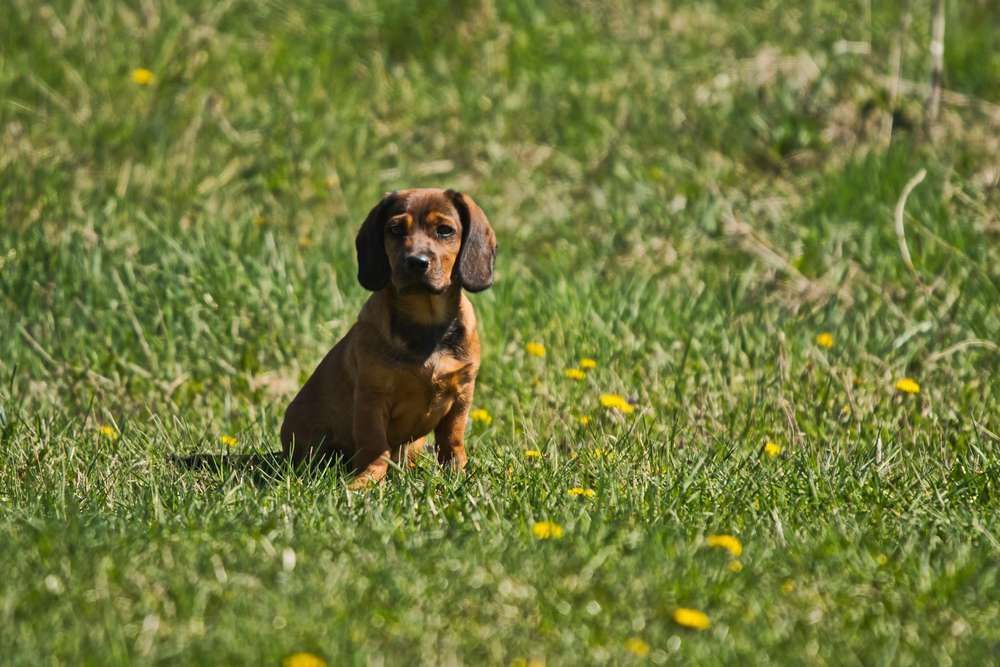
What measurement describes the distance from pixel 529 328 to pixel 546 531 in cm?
240

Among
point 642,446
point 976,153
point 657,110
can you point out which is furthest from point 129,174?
point 976,153

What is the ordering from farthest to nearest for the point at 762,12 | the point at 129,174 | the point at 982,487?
the point at 762,12 < the point at 129,174 < the point at 982,487

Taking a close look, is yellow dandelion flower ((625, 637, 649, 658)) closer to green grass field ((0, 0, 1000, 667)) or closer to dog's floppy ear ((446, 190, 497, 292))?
green grass field ((0, 0, 1000, 667))

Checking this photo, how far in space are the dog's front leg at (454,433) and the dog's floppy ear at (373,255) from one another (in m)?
0.45

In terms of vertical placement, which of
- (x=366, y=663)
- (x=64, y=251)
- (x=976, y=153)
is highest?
(x=366, y=663)

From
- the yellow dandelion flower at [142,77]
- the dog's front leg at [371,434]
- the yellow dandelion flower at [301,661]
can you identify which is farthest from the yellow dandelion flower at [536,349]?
the yellow dandelion flower at [142,77]

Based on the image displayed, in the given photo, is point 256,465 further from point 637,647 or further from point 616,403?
point 637,647

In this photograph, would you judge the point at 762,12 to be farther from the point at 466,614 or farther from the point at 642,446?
the point at 466,614

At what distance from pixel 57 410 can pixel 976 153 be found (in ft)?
16.4

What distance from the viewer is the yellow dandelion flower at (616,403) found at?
16.2 feet

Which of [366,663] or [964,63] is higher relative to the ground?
[366,663]

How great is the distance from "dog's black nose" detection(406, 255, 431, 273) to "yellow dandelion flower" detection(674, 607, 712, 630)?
1548 millimetres

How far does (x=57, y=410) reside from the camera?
5238 millimetres

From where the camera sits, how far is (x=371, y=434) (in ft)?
14.3
